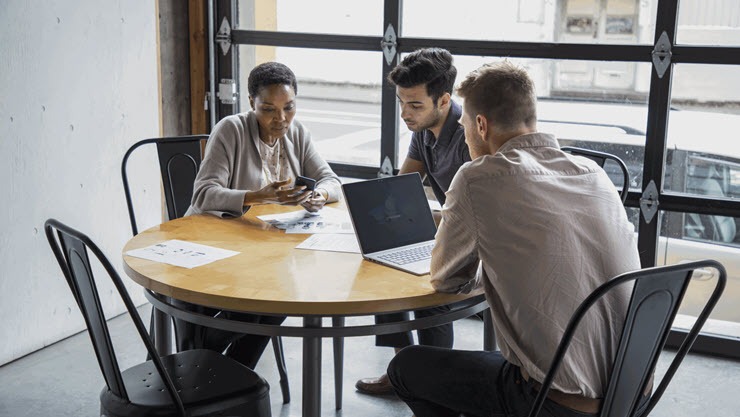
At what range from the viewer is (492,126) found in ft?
6.88

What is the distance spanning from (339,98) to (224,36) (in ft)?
2.28

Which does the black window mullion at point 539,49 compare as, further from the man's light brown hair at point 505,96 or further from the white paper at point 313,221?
the man's light brown hair at point 505,96

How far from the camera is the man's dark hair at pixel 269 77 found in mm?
3096

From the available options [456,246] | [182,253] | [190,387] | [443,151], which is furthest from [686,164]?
[190,387]

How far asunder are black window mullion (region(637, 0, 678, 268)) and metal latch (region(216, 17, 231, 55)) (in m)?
2.07

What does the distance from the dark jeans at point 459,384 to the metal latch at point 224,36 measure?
8.63 feet

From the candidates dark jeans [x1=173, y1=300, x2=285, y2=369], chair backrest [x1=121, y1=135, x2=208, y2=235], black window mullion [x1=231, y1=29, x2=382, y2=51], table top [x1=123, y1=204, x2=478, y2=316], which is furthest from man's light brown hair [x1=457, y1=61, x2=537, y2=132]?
black window mullion [x1=231, y1=29, x2=382, y2=51]

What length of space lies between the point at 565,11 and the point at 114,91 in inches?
79.0

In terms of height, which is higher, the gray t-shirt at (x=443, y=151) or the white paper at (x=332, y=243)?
the gray t-shirt at (x=443, y=151)

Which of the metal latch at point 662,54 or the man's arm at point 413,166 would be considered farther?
the metal latch at point 662,54

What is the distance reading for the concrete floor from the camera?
3189 mm

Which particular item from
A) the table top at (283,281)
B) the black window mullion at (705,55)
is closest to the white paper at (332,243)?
the table top at (283,281)

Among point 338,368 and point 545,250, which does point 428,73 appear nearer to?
point 338,368

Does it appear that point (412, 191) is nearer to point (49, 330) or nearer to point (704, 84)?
point (704, 84)
